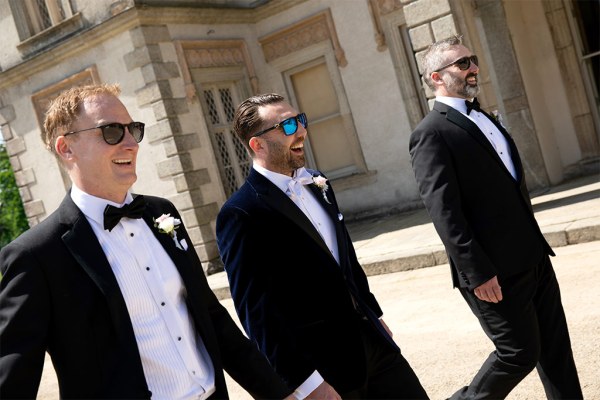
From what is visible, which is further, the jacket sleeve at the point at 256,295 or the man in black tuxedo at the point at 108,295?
the jacket sleeve at the point at 256,295

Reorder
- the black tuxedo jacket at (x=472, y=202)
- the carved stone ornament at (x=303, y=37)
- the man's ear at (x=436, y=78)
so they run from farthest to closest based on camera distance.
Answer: the carved stone ornament at (x=303, y=37) → the man's ear at (x=436, y=78) → the black tuxedo jacket at (x=472, y=202)

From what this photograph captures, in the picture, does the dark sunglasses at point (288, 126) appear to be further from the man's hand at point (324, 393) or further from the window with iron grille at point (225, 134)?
the window with iron grille at point (225, 134)

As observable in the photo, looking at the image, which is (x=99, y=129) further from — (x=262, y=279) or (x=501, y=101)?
(x=501, y=101)

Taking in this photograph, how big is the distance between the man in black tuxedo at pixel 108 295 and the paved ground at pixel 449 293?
243 cm

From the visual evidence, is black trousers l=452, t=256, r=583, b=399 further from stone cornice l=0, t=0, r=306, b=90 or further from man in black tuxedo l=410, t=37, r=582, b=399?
stone cornice l=0, t=0, r=306, b=90

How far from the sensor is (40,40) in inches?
514

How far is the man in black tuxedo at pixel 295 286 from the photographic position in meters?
2.90

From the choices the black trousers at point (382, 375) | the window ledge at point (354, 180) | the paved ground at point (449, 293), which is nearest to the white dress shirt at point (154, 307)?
the black trousers at point (382, 375)

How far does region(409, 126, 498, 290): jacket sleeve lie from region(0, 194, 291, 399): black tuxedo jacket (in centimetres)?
173

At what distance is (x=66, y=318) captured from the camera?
2.25 meters

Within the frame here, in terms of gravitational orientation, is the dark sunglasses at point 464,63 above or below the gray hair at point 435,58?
below

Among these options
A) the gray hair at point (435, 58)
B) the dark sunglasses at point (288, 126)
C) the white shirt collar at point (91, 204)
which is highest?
the gray hair at point (435, 58)

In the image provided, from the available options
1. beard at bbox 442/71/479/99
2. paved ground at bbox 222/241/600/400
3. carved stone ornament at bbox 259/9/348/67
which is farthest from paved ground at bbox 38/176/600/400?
carved stone ornament at bbox 259/9/348/67

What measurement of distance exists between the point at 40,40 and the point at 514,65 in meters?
8.08
